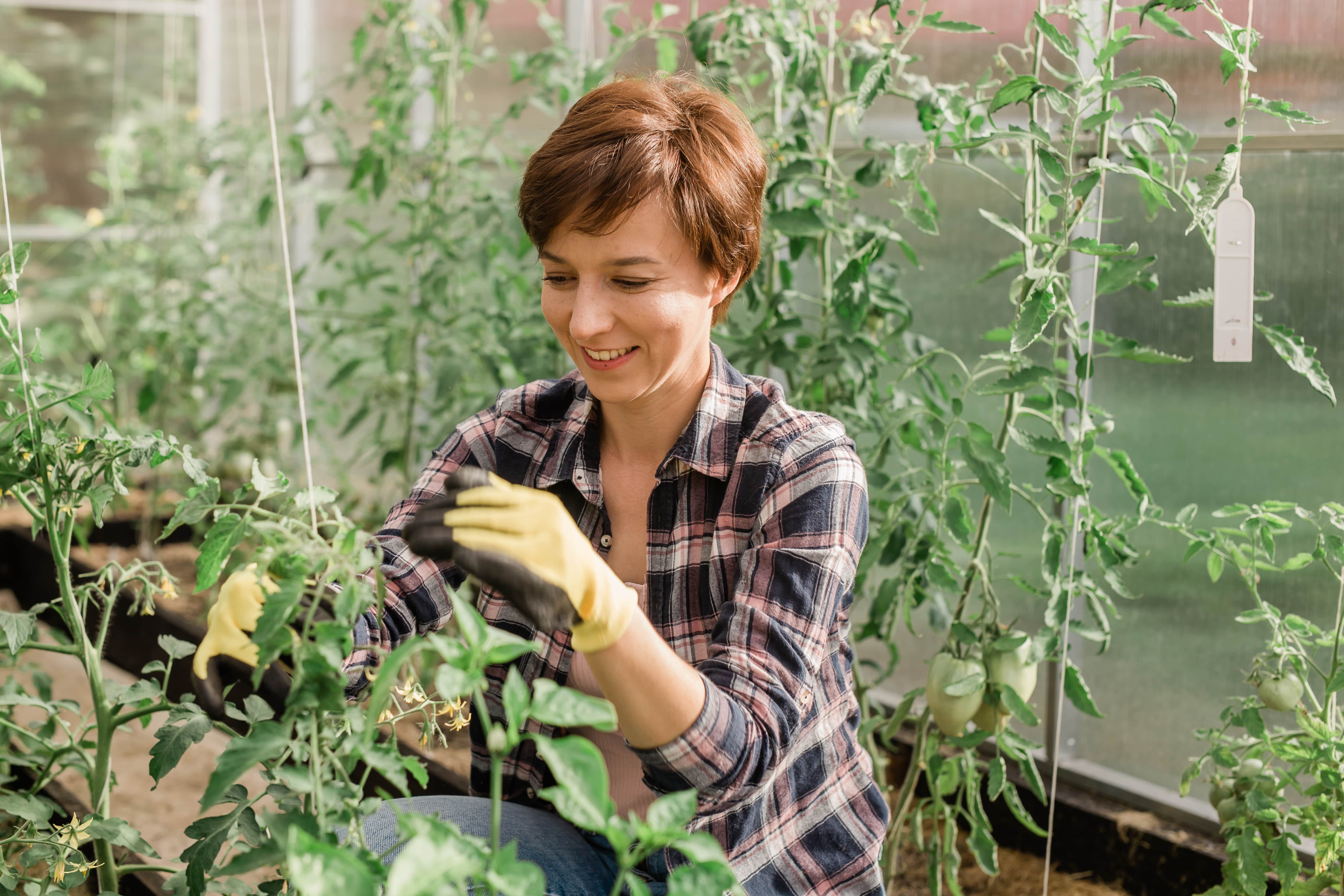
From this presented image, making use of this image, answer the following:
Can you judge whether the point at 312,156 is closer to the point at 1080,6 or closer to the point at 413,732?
the point at 413,732

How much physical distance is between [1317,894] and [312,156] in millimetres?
3233

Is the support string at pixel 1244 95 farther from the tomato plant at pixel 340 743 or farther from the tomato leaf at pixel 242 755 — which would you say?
the tomato leaf at pixel 242 755

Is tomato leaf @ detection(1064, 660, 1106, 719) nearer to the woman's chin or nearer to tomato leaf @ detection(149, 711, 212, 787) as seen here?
the woman's chin

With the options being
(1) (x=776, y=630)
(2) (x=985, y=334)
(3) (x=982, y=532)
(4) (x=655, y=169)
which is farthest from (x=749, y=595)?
(2) (x=985, y=334)

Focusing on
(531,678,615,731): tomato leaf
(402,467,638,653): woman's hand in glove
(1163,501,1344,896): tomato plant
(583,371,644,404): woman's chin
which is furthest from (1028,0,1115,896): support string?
(531,678,615,731): tomato leaf

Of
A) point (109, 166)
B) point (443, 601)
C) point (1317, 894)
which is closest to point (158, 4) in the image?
point (109, 166)

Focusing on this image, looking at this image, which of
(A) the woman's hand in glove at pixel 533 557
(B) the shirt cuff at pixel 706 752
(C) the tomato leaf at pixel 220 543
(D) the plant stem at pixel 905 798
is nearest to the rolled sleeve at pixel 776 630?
(B) the shirt cuff at pixel 706 752

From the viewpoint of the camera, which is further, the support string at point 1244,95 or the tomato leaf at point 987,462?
the tomato leaf at point 987,462

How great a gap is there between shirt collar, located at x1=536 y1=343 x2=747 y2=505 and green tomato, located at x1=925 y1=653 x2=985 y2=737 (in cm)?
42

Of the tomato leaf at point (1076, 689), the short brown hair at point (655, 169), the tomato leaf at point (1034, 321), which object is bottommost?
the tomato leaf at point (1076, 689)

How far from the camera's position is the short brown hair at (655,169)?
1.05 m

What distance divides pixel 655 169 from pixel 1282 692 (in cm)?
86

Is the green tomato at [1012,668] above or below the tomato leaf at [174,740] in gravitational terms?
below

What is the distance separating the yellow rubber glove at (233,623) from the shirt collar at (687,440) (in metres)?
0.36
